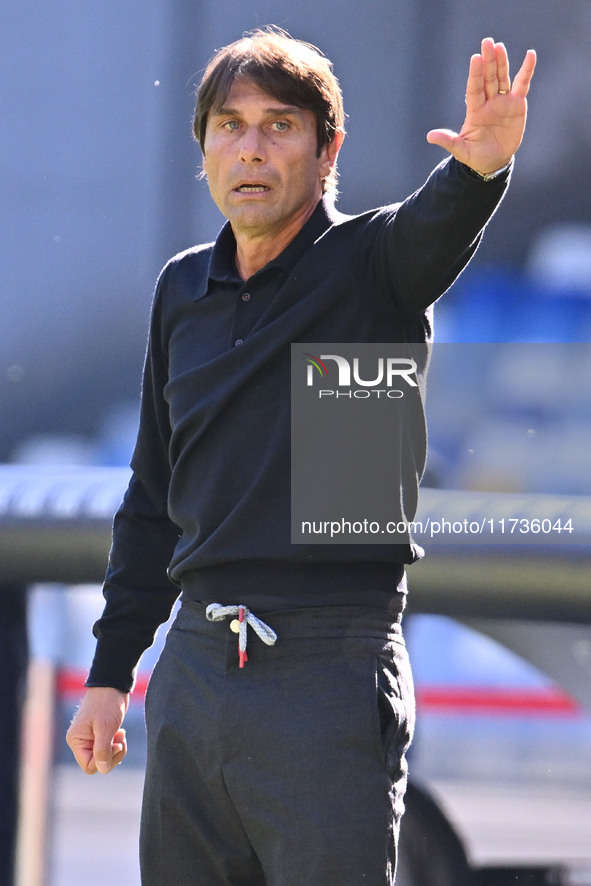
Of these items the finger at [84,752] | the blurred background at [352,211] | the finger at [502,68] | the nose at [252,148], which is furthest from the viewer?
the blurred background at [352,211]

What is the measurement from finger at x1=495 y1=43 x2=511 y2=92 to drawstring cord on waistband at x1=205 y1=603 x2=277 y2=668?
1.90ft

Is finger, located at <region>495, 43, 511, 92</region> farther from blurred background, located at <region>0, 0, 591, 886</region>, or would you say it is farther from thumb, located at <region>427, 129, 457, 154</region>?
blurred background, located at <region>0, 0, 591, 886</region>

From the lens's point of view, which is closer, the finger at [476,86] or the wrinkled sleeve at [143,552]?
the finger at [476,86]

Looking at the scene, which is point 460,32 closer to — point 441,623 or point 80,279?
point 80,279

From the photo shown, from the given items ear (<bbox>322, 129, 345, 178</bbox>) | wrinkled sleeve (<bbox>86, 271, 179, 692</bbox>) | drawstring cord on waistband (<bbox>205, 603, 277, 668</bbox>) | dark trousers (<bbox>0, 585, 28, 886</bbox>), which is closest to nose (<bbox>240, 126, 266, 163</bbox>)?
ear (<bbox>322, 129, 345, 178</bbox>)

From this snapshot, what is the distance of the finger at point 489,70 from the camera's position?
112 centimetres

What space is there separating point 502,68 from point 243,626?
23.8 inches

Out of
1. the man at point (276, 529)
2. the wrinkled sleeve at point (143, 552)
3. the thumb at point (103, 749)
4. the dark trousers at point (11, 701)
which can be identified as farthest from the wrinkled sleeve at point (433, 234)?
the dark trousers at point (11, 701)

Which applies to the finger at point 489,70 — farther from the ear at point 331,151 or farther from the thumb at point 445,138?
the ear at point 331,151

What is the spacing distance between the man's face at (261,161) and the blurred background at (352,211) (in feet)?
2.29

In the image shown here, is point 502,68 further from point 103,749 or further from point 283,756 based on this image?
point 103,749

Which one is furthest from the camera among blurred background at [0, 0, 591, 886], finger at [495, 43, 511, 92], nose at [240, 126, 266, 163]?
blurred background at [0, 0, 591, 886]

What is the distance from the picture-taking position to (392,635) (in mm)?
1243

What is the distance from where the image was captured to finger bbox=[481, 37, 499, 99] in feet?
3.68
